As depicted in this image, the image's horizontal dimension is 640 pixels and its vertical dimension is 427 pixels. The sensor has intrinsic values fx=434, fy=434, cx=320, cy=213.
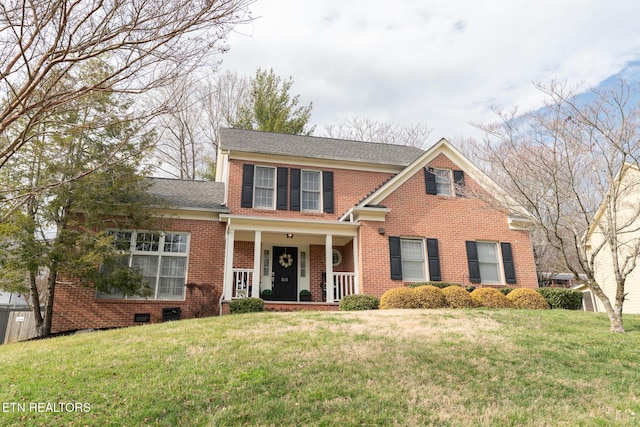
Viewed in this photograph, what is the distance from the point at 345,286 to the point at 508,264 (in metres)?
5.57

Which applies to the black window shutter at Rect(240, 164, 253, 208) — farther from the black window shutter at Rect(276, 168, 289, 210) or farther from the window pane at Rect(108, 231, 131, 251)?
the window pane at Rect(108, 231, 131, 251)

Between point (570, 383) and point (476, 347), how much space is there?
1578 millimetres

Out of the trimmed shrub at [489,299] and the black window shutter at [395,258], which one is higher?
the black window shutter at [395,258]

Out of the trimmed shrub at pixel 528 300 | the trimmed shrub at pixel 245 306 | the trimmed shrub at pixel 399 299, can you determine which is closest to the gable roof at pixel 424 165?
the trimmed shrub at pixel 528 300

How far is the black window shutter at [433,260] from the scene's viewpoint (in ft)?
45.2

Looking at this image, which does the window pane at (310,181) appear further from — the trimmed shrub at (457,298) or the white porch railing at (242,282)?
the trimmed shrub at (457,298)

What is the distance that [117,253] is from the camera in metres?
11.3

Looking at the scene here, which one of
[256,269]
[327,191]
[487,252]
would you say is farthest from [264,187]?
[487,252]

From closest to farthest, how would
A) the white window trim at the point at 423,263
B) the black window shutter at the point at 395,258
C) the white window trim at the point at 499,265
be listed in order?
the black window shutter at the point at 395,258
the white window trim at the point at 423,263
the white window trim at the point at 499,265

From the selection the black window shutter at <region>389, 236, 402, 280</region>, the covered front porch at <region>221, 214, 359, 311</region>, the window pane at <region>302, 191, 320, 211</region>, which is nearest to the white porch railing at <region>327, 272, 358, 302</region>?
Result: the covered front porch at <region>221, 214, 359, 311</region>

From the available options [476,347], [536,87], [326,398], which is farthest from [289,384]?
[536,87]

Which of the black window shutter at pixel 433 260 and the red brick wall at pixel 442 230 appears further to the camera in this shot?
the black window shutter at pixel 433 260

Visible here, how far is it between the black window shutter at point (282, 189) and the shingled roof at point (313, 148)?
2.12ft

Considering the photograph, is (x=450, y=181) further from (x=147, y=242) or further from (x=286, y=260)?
(x=147, y=242)
